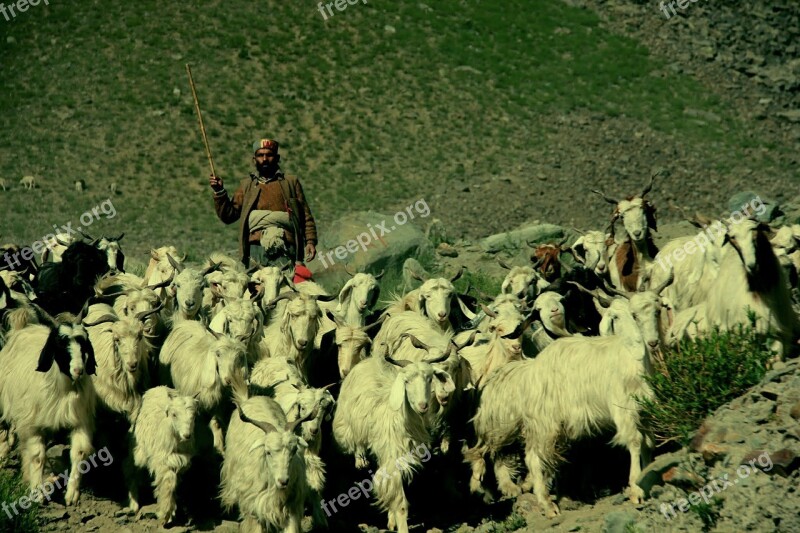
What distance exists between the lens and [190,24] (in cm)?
3775

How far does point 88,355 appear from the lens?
10.7m

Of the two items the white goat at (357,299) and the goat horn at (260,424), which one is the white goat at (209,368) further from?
the white goat at (357,299)

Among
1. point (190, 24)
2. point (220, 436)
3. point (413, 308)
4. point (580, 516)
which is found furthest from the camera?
point (190, 24)

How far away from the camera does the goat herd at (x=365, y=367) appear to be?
31.9 ft

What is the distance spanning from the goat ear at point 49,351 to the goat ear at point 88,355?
19 centimetres

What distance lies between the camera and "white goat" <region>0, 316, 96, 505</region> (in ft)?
34.6

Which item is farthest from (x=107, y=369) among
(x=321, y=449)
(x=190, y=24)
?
(x=190, y=24)

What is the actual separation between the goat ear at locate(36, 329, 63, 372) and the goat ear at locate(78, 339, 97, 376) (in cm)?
19

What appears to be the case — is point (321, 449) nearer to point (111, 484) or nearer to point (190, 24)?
point (111, 484)

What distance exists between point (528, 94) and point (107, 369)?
2822 cm
